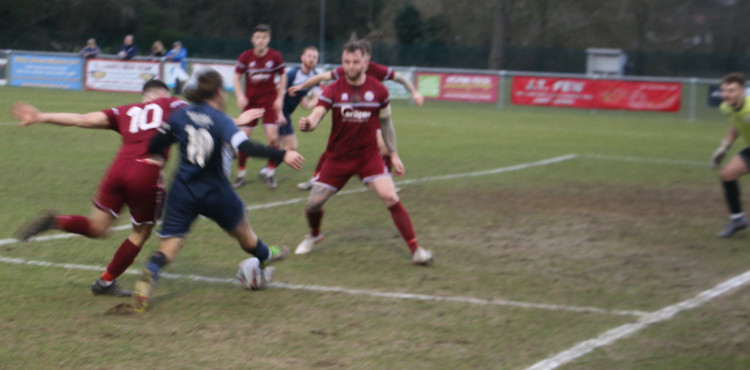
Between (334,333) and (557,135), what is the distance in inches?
616

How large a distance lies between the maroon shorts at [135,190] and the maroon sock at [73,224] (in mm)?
154

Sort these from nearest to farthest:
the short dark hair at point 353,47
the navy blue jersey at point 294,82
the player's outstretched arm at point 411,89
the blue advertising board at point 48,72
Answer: the short dark hair at point 353,47 < the player's outstretched arm at point 411,89 < the navy blue jersey at point 294,82 < the blue advertising board at point 48,72

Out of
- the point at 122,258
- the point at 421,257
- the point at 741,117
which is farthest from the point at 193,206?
the point at 741,117

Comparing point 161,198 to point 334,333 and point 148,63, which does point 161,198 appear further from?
point 148,63

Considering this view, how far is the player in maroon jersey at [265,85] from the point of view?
38.3 ft

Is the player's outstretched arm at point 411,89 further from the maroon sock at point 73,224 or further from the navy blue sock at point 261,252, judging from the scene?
the maroon sock at point 73,224

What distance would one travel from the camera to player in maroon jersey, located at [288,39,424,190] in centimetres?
857

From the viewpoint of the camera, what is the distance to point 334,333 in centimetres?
554

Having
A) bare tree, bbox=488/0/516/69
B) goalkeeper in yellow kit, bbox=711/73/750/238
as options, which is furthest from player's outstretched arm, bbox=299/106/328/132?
bare tree, bbox=488/0/516/69

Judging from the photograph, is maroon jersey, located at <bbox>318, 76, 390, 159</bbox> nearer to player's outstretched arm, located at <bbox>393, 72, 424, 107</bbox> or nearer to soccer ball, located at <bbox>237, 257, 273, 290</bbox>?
soccer ball, located at <bbox>237, 257, 273, 290</bbox>

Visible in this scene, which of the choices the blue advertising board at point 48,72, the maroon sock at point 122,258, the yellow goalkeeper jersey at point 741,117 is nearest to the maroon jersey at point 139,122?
the maroon sock at point 122,258

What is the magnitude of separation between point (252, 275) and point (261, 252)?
0.21 m

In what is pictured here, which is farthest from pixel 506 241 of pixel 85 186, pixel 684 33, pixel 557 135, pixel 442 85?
pixel 684 33

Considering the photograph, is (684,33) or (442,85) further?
(684,33)
